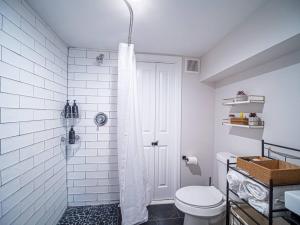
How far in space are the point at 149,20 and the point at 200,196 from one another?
1.77m

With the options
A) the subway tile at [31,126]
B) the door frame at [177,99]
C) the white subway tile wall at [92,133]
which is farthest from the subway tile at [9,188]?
the door frame at [177,99]

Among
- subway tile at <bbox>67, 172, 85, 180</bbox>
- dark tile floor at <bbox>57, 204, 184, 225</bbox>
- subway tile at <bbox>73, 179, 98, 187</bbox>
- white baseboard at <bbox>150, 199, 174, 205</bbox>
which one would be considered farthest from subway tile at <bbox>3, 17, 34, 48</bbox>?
white baseboard at <bbox>150, 199, 174, 205</bbox>

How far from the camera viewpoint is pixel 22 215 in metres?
1.24

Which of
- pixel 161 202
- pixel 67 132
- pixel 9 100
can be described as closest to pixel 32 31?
pixel 9 100

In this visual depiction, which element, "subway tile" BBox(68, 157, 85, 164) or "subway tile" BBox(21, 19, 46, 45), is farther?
"subway tile" BBox(68, 157, 85, 164)

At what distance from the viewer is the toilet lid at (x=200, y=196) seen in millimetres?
1528

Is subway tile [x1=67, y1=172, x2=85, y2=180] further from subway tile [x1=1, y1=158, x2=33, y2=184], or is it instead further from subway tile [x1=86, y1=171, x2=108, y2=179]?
subway tile [x1=1, y1=158, x2=33, y2=184]

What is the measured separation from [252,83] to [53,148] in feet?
7.19

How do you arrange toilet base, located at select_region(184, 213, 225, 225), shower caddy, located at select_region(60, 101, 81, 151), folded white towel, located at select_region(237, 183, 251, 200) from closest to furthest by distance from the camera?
folded white towel, located at select_region(237, 183, 251, 200), toilet base, located at select_region(184, 213, 225, 225), shower caddy, located at select_region(60, 101, 81, 151)

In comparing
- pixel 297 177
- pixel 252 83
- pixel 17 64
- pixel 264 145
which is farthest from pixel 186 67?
pixel 17 64

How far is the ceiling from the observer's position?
1.28 m

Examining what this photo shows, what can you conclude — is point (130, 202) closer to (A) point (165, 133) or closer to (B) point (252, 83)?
(A) point (165, 133)

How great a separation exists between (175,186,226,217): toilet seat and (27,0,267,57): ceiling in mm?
1665

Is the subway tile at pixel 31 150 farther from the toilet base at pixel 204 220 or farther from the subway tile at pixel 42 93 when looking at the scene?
the toilet base at pixel 204 220
